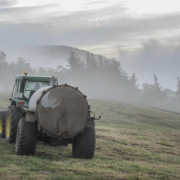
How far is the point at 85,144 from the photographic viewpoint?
413 inches

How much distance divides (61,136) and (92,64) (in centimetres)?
10410

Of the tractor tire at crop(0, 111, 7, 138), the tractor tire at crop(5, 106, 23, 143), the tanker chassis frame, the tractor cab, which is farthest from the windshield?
the tanker chassis frame

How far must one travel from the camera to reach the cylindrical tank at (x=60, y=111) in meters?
9.82

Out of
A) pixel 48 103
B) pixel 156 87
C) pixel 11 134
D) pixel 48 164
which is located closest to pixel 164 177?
pixel 48 164

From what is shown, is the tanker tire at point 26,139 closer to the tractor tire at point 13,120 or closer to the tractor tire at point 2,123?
the tractor tire at point 13,120

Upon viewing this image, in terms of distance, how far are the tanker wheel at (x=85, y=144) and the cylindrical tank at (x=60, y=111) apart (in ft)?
1.63

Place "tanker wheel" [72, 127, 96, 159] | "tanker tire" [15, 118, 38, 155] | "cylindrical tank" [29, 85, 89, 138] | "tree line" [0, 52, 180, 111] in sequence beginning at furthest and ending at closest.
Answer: "tree line" [0, 52, 180, 111] < "tanker wheel" [72, 127, 96, 159] < "tanker tire" [15, 118, 38, 155] < "cylindrical tank" [29, 85, 89, 138]

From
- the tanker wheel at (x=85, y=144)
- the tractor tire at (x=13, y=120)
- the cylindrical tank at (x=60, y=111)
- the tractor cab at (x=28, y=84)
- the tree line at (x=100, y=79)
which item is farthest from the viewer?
the tree line at (x=100, y=79)

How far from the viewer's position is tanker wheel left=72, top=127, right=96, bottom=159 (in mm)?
10500

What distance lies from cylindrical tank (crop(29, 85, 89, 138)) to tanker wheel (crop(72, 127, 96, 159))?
1.63ft

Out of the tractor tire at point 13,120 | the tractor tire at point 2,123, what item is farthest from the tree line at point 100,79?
the tractor tire at point 13,120

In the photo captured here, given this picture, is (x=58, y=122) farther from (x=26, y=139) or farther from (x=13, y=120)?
(x=13, y=120)

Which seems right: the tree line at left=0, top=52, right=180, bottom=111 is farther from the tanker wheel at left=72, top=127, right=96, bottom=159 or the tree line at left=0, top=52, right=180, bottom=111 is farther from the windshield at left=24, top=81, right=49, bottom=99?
the tanker wheel at left=72, top=127, right=96, bottom=159

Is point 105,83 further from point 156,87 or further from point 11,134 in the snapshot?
point 11,134
